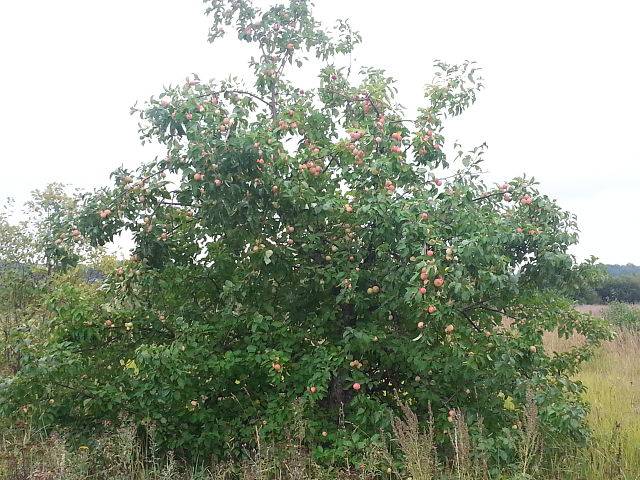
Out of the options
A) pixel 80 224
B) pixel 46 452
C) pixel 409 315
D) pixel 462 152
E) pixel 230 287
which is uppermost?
pixel 462 152

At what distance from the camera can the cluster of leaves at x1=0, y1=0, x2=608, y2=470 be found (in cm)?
412

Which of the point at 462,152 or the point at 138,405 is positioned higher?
the point at 462,152

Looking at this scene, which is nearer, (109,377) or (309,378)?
(309,378)

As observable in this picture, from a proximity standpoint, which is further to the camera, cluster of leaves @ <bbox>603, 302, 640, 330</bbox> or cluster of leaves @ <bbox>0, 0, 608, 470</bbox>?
cluster of leaves @ <bbox>603, 302, 640, 330</bbox>

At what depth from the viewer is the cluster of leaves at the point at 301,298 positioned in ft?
13.5

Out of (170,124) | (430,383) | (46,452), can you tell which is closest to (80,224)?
(170,124)

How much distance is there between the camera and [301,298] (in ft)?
15.7

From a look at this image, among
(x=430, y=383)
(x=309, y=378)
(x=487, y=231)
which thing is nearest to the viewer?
(x=487, y=231)

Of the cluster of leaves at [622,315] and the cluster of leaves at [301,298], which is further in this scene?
the cluster of leaves at [622,315]

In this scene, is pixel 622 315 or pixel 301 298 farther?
pixel 622 315

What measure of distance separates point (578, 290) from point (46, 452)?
13.4ft

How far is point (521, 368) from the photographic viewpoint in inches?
176

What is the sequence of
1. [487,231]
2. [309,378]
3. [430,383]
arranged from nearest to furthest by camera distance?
[487,231] → [309,378] → [430,383]

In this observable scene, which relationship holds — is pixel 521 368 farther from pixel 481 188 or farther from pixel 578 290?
pixel 481 188
